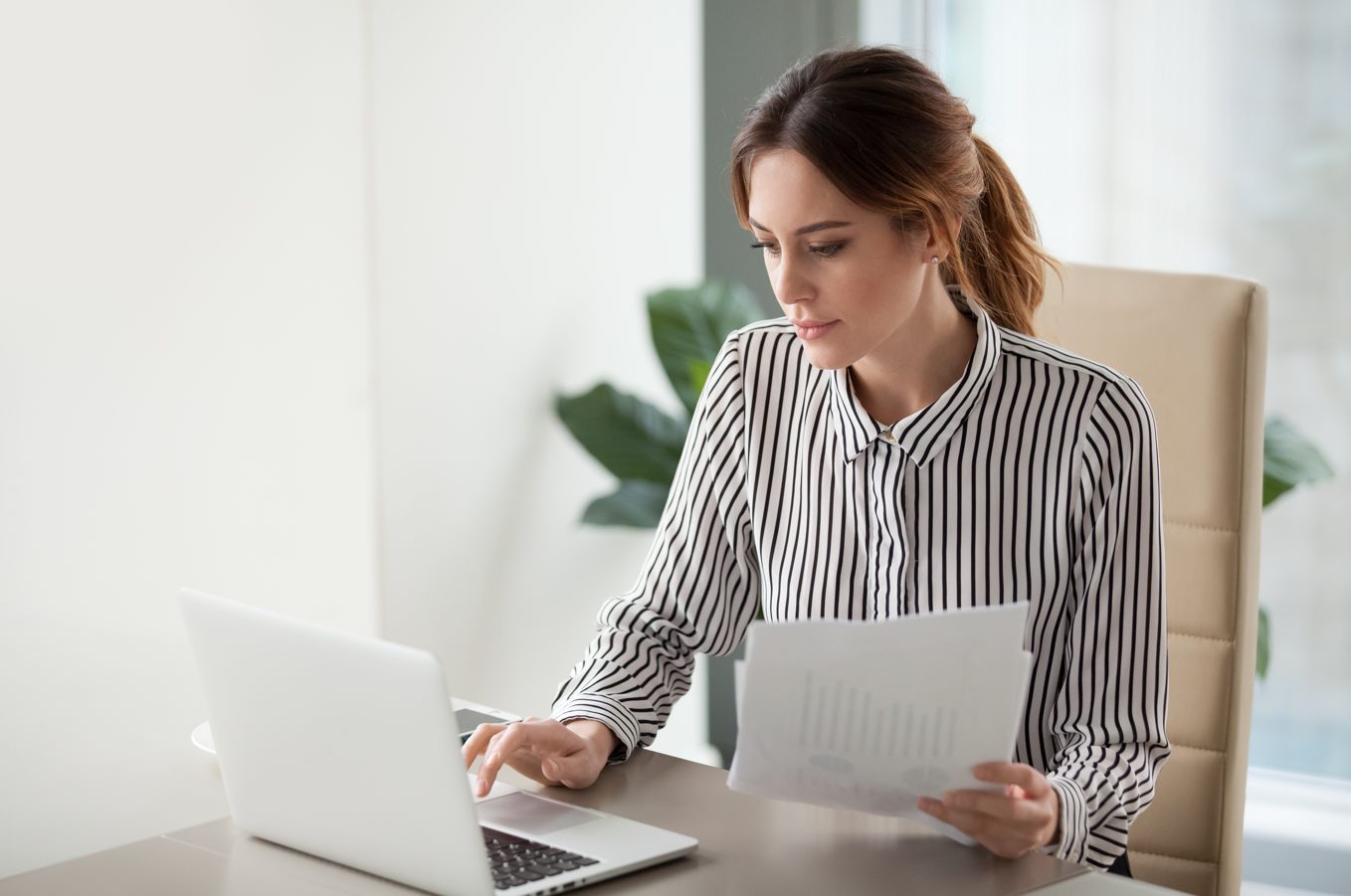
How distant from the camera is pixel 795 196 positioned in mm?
1308

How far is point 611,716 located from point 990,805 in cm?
39

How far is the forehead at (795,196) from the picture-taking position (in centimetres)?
130

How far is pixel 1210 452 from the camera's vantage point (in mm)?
1538

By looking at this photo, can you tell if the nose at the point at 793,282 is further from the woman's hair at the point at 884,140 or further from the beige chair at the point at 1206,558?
the beige chair at the point at 1206,558

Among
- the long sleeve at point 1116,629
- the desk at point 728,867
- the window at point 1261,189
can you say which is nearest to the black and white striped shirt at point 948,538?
the long sleeve at point 1116,629

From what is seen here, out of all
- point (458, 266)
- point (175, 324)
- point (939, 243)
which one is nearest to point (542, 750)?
point (939, 243)

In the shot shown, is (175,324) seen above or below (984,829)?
above

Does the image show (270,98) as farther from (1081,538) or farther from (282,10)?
(1081,538)

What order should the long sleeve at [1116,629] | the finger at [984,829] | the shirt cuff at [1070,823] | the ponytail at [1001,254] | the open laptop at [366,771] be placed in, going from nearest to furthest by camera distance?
the open laptop at [366,771] → the finger at [984,829] → the shirt cuff at [1070,823] → the long sleeve at [1116,629] → the ponytail at [1001,254]

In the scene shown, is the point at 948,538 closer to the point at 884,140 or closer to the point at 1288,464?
the point at 884,140

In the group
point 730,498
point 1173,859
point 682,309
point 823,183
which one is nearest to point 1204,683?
point 1173,859

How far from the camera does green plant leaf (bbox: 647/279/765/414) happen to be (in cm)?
284

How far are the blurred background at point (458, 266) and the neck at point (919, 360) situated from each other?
77 centimetres

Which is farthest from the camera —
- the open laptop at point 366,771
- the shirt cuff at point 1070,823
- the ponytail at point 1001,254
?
the ponytail at point 1001,254
